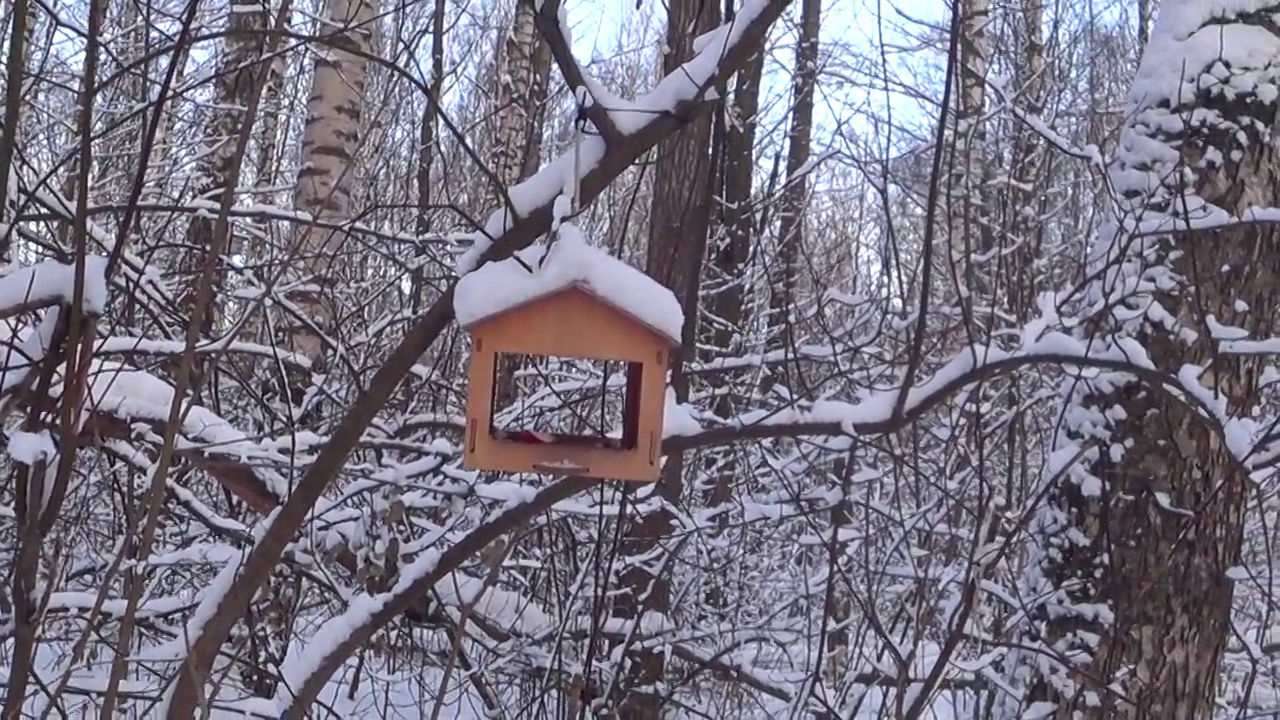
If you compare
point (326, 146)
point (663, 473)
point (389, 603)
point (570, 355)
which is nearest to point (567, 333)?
point (570, 355)

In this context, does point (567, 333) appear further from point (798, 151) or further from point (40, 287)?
point (798, 151)

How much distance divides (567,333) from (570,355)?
4 centimetres

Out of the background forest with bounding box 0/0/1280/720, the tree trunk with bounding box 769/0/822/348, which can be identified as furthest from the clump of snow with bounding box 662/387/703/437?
the tree trunk with bounding box 769/0/822/348

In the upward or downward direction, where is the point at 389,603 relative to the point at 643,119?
downward

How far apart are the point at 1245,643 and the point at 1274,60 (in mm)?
1540

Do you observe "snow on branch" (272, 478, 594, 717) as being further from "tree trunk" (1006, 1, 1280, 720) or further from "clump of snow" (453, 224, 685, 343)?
"tree trunk" (1006, 1, 1280, 720)

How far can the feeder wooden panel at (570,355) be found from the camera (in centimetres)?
178

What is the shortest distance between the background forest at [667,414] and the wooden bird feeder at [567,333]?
0.12 metres

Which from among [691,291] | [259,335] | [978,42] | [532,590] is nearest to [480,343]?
[691,291]

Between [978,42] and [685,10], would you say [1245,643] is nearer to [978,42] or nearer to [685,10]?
[685,10]

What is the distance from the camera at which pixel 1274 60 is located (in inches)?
123

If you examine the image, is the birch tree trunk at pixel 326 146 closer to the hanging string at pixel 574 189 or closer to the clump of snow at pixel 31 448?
the clump of snow at pixel 31 448

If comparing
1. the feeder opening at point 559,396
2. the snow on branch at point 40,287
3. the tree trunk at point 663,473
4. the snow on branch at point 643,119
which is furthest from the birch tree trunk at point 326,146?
the snow on branch at point 643,119

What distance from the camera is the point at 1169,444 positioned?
10.0 feet
